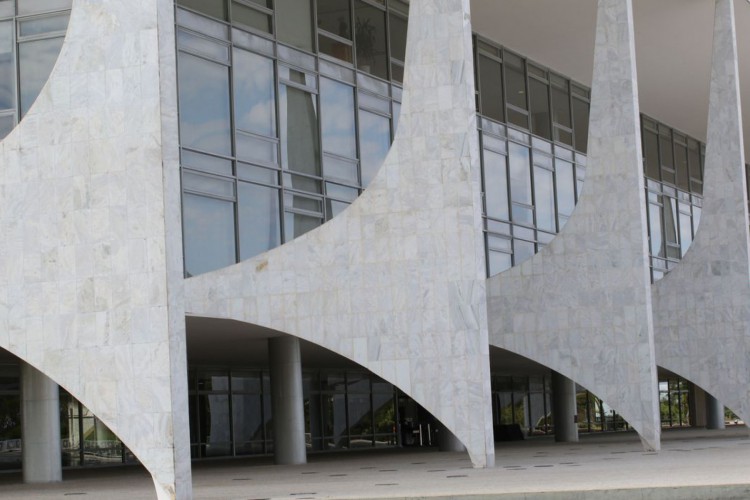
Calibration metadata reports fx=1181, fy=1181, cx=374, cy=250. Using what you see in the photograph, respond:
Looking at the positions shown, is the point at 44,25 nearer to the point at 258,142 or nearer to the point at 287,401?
the point at 258,142

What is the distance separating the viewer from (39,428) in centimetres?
2122

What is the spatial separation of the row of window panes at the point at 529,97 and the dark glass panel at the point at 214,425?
10.8 meters

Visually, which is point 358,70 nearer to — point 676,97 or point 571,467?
point 571,467

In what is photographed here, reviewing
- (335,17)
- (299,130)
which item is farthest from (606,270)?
(335,17)

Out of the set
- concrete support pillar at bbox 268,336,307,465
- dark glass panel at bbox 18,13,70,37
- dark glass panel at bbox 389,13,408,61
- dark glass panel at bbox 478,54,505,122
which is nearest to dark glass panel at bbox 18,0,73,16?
dark glass panel at bbox 18,13,70,37

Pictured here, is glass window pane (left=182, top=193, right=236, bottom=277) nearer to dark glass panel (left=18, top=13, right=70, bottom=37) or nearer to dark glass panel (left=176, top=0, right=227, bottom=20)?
dark glass panel (left=176, top=0, right=227, bottom=20)

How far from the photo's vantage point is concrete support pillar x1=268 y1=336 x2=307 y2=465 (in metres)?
24.1

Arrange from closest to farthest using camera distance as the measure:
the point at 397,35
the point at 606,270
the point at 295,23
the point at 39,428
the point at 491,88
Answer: the point at 39,428, the point at 295,23, the point at 606,270, the point at 397,35, the point at 491,88

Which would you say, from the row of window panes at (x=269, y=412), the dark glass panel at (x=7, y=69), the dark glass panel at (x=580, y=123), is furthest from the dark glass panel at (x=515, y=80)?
the dark glass panel at (x=7, y=69)

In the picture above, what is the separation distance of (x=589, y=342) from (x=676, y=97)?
50.9 ft

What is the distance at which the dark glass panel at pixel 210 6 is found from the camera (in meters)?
21.5

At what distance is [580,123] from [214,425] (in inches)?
545

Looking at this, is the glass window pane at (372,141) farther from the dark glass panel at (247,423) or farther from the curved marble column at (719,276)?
the dark glass panel at (247,423)

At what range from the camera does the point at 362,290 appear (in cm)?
1975
